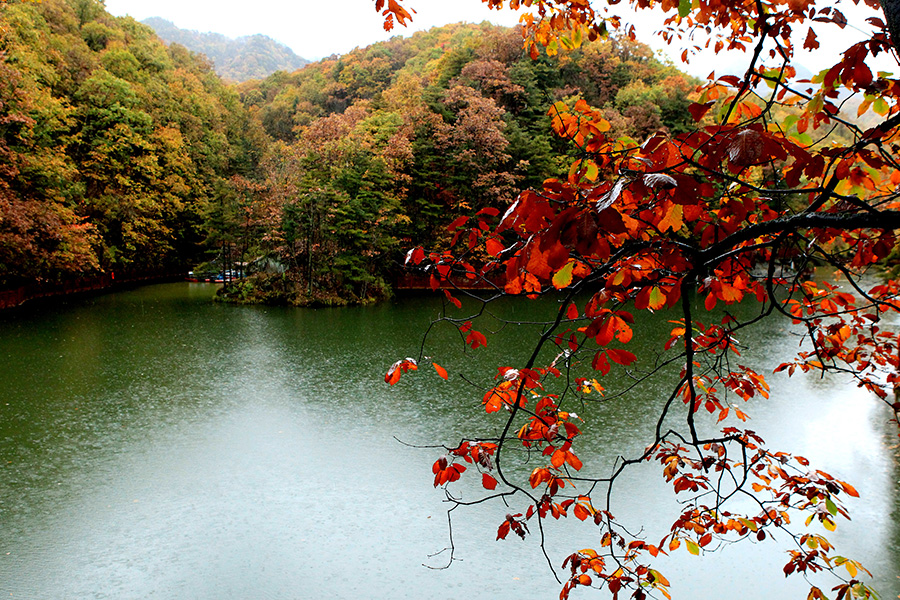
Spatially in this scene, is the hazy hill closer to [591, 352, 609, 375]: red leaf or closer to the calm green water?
the calm green water

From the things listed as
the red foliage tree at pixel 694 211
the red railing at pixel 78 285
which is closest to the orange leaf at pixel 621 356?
the red foliage tree at pixel 694 211

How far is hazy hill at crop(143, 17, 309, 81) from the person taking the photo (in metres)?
65.9

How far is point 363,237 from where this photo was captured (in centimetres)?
1499

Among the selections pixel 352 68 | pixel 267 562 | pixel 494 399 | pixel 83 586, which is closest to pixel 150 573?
pixel 83 586

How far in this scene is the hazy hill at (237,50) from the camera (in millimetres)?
65875

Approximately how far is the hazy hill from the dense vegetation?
4563 centimetres

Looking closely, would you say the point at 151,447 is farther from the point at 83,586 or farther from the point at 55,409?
the point at 83,586

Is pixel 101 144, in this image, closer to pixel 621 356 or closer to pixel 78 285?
pixel 78 285

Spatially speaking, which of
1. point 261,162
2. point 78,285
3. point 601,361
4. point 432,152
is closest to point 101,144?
point 78,285

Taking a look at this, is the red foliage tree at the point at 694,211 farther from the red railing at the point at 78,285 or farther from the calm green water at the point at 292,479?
the red railing at the point at 78,285

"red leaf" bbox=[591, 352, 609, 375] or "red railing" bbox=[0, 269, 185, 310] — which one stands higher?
"red leaf" bbox=[591, 352, 609, 375]

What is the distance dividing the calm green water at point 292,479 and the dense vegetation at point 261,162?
5.13 metres

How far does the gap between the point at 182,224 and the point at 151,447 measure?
60.9 ft

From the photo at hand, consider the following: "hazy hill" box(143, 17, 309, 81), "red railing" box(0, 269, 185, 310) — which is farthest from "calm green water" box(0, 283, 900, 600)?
"hazy hill" box(143, 17, 309, 81)
